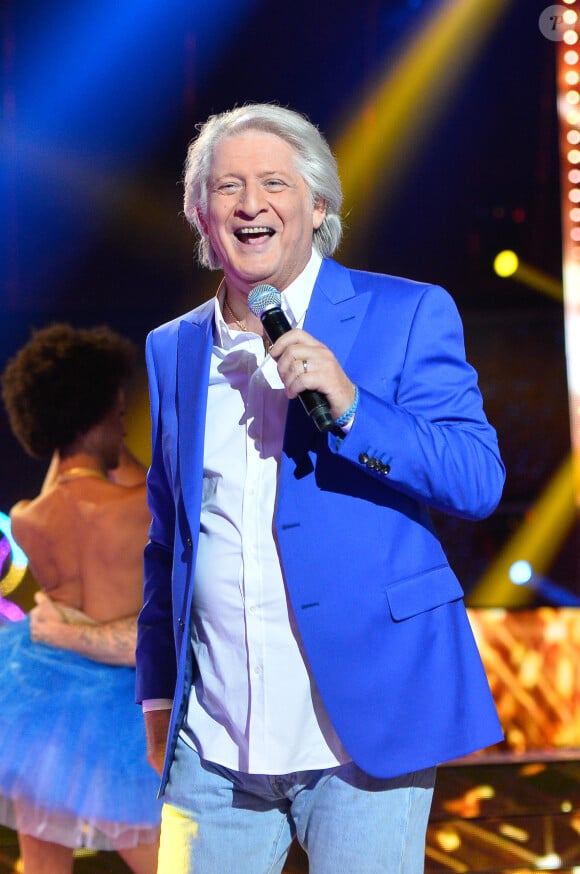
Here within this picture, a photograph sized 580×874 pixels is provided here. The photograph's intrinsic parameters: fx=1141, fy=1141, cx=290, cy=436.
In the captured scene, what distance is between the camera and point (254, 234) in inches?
64.0

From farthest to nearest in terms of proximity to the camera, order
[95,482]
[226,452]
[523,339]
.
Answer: [523,339]
[95,482]
[226,452]

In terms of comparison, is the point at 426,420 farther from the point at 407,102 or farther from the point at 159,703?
the point at 407,102

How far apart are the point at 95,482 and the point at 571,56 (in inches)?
92.3

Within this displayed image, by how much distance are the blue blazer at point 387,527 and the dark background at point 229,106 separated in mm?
2290

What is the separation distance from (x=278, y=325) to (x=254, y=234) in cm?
27

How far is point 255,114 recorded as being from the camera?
1.65 m

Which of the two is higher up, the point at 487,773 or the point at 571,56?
the point at 571,56

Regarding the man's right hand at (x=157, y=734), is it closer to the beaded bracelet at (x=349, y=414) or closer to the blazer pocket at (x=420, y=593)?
the blazer pocket at (x=420, y=593)

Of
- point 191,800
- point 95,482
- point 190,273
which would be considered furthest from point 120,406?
point 191,800

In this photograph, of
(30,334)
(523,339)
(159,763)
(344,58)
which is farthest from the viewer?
(523,339)

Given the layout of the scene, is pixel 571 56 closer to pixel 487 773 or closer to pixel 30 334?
pixel 30 334

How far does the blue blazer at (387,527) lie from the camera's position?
56.8 inches

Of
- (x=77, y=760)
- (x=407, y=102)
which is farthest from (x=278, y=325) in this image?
(x=407, y=102)

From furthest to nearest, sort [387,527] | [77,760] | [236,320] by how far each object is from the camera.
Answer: [77,760] → [236,320] → [387,527]
